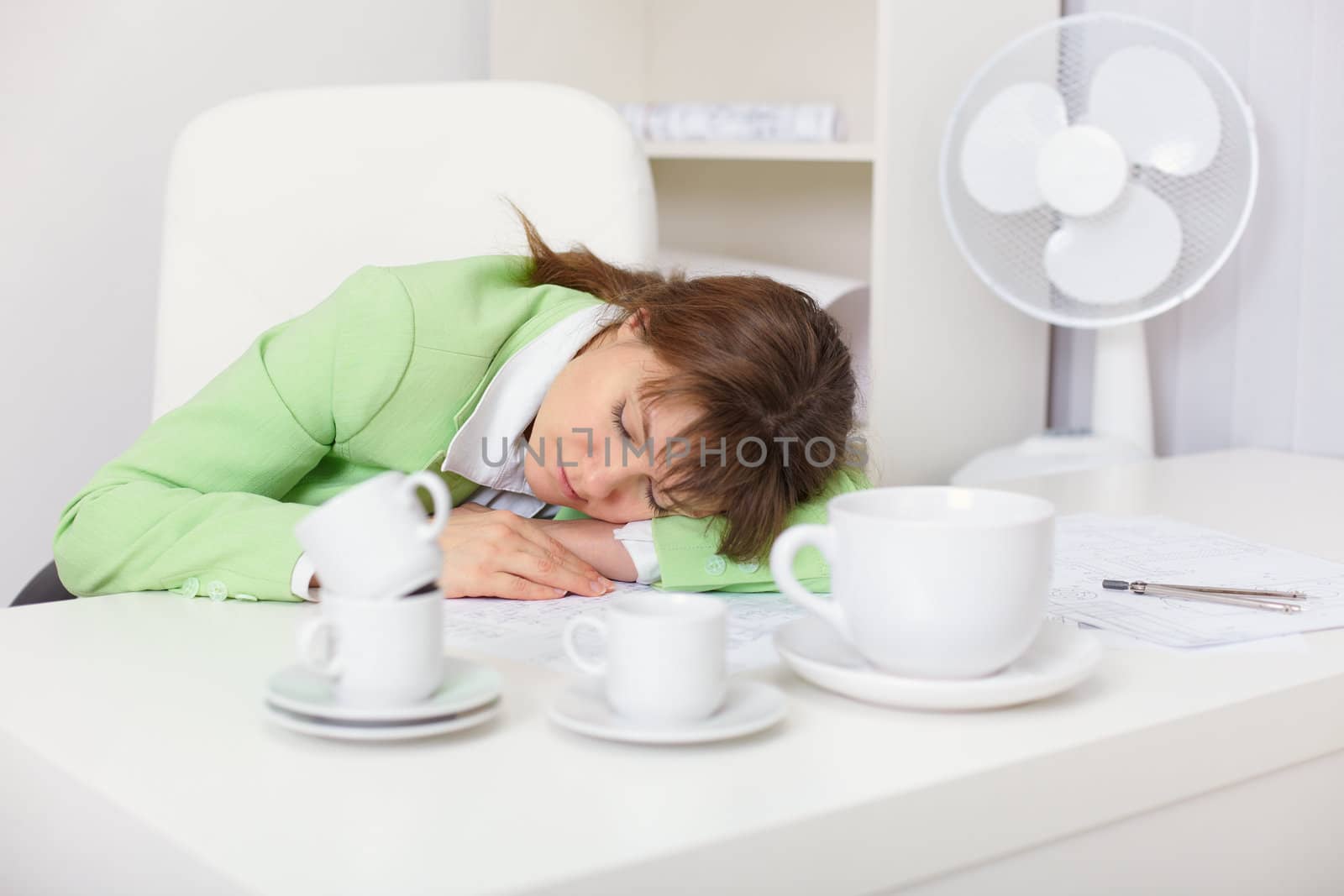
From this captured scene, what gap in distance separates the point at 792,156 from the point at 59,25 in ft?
3.42

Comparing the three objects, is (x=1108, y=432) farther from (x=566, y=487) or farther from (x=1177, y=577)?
(x=566, y=487)

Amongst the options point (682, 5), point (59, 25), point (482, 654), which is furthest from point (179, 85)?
point (482, 654)

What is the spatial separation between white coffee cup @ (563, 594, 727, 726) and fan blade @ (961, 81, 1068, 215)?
3.51ft

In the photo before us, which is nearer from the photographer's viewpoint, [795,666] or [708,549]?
[795,666]

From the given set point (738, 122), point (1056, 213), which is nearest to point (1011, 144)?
point (1056, 213)

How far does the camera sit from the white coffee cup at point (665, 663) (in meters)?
0.56

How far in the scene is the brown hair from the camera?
0.90 meters

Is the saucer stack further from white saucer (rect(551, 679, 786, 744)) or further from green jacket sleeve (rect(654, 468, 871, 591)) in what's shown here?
green jacket sleeve (rect(654, 468, 871, 591))

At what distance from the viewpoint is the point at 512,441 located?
106 cm

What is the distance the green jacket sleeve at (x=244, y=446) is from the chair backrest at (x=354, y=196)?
1.21ft

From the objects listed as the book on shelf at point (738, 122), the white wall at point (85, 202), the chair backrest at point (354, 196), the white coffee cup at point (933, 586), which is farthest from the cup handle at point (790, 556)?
the white wall at point (85, 202)

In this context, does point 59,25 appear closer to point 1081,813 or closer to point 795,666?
point 795,666

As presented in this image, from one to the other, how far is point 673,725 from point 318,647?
6.3 inches

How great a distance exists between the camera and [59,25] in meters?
1.82
